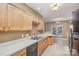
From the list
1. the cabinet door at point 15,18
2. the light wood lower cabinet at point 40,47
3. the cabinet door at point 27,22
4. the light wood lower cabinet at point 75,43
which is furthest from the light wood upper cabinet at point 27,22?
the light wood lower cabinet at point 75,43

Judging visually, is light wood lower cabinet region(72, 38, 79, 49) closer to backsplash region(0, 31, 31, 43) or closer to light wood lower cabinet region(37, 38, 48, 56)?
light wood lower cabinet region(37, 38, 48, 56)

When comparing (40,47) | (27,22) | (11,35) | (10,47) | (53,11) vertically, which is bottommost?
(40,47)

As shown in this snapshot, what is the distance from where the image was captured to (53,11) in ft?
7.70

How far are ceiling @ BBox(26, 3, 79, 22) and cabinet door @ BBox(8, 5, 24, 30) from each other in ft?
0.97

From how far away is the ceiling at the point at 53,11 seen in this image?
222 centimetres

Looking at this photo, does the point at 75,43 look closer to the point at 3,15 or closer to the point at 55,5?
the point at 55,5

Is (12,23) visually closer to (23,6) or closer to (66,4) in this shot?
(23,6)

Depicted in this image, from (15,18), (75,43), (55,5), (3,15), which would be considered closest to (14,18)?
(15,18)

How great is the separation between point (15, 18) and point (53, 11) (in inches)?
31.9

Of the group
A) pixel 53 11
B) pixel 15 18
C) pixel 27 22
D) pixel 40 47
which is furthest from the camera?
pixel 40 47

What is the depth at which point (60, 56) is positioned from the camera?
2266 millimetres

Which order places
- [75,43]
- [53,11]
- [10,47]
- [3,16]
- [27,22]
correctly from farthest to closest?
[27,22] < [75,43] < [53,11] < [10,47] < [3,16]

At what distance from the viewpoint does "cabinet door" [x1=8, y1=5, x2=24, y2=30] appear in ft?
6.40

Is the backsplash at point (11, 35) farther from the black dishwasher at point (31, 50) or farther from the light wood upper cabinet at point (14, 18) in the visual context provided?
the black dishwasher at point (31, 50)
